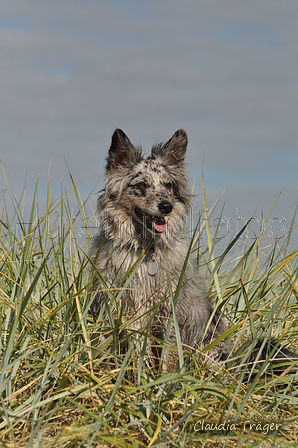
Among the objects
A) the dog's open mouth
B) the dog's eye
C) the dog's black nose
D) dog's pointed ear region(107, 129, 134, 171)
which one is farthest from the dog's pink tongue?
dog's pointed ear region(107, 129, 134, 171)

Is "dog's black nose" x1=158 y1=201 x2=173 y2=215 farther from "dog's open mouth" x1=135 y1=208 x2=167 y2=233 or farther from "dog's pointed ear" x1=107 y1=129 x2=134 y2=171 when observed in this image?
"dog's pointed ear" x1=107 y1=129 x2=134 y2=171

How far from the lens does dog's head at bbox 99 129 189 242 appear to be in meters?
4.86

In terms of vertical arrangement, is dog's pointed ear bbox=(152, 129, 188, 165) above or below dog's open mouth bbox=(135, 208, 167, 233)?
above

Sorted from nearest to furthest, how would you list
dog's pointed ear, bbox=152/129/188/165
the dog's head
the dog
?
the dog, the dog's head, dog's pointed ear, bbox=152/129/188/165

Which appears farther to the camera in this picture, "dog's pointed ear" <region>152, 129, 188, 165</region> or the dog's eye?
"dog's pointed ear" <region>152, 129, 188, 165</region>

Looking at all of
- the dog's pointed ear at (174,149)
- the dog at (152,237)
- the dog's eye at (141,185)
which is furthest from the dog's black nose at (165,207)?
the dog's pointed ear at (174,149)

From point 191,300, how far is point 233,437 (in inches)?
77.2

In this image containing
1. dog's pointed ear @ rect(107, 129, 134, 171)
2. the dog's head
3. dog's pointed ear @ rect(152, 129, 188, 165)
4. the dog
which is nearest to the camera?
the dog

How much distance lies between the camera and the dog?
4.59 metres

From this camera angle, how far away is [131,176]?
5.07 m

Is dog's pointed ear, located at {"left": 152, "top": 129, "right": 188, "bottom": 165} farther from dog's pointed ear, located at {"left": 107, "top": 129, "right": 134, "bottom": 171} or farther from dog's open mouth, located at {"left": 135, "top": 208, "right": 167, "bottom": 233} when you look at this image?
dog's open mouth, located at {"left": 135, "top": 208, "right": 167, "bottom": 233}

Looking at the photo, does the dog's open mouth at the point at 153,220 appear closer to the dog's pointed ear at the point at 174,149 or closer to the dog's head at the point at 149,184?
the dog's head at the point at 149,184

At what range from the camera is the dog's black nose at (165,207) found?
475 cm

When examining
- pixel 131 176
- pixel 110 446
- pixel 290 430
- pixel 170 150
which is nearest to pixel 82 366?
pixel 110 446
